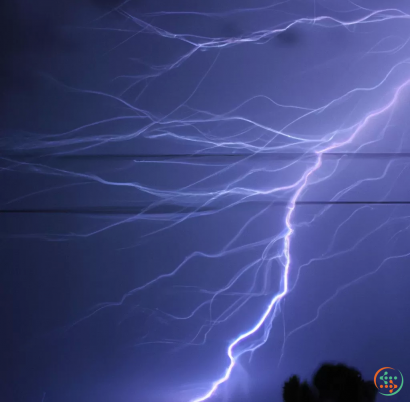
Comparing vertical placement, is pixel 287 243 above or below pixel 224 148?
below

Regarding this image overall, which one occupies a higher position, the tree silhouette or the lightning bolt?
the lightning bolt

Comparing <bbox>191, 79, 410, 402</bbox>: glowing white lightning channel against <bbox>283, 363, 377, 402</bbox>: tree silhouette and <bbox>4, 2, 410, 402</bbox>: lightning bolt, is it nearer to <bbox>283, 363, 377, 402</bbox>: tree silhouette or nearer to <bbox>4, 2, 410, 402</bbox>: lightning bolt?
<bbox>4, 2, 410, 402</bbox>: lightning bolt

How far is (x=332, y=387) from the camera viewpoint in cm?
169

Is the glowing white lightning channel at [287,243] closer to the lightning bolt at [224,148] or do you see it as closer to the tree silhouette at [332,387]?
the lightning bolt at [224,148]

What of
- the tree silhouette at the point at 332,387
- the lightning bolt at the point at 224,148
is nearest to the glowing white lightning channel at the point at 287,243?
the lightning bolt at the point at 224,148

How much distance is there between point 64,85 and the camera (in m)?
1.78

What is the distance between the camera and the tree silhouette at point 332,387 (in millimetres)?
1684

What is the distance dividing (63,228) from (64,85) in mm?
679

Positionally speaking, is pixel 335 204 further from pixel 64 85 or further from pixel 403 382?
pixel 64 85

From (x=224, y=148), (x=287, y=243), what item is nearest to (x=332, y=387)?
(x=287, y=243)

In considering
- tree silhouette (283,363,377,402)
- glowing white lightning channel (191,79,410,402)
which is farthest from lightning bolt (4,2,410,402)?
tree silhouette (283,363,377,402)

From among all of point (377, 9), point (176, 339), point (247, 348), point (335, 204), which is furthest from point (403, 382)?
point (377, 9)

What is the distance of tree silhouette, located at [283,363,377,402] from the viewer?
168cm

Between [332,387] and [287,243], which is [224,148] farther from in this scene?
[332,387]
